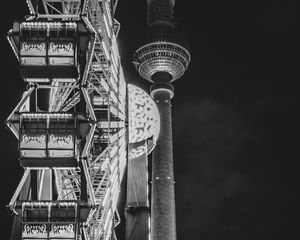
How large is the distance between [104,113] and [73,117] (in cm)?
1216

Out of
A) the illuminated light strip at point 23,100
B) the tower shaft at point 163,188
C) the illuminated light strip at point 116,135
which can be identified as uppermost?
the tower shaft at point 163,188

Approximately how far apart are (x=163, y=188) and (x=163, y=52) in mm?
32336

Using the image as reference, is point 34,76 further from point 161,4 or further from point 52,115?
point 161,4

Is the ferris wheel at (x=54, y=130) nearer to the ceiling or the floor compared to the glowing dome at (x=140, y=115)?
nearer to the floor

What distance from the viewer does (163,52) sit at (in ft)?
428

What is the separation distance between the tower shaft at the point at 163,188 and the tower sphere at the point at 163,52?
12934 millimetres

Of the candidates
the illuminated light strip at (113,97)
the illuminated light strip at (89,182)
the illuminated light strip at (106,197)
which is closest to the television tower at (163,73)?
the illuminated light strip at (113,97)

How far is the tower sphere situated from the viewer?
425 ft

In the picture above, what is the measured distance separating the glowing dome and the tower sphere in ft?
268

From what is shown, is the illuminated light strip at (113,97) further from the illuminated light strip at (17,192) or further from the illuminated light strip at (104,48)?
the illuminated light strip at (17,192)

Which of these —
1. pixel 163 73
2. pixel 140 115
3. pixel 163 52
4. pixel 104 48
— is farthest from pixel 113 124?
pixel 163 73

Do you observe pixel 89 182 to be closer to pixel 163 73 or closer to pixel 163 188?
pixel 163 188

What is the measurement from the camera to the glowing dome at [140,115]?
4547cm

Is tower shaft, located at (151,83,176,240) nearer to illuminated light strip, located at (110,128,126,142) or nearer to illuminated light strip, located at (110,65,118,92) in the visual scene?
illuminated light strip, located at (110,128,126,142)
